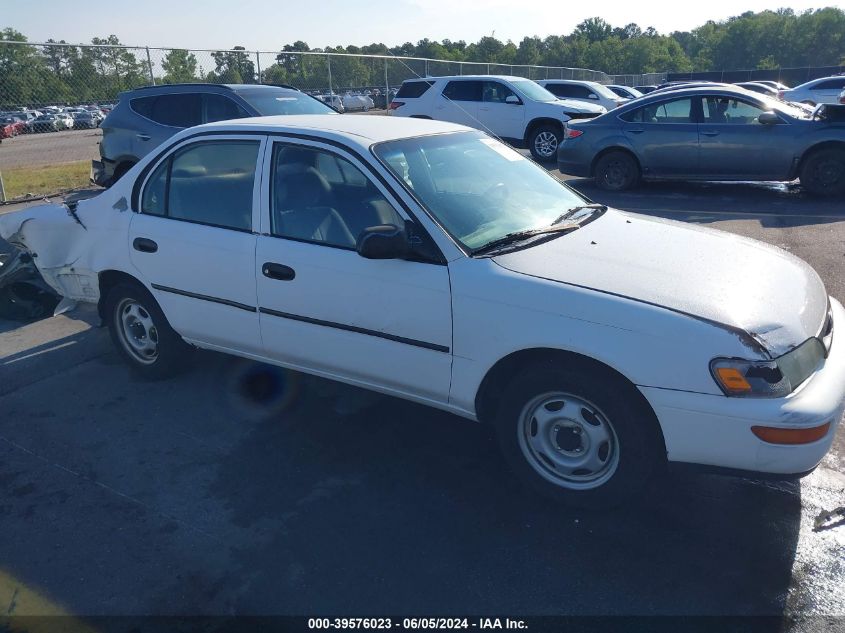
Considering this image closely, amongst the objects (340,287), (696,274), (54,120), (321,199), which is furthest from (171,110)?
(54,120)

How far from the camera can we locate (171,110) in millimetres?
10344

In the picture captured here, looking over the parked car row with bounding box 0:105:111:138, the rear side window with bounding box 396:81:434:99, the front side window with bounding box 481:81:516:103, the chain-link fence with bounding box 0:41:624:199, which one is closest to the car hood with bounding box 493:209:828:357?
the chain-link fence with bounding box 0:41:624:199

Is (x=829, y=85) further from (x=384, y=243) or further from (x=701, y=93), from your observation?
(x=384, y=243)

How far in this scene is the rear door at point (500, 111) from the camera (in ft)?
52.0

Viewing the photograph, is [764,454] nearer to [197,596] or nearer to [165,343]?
[197,596]

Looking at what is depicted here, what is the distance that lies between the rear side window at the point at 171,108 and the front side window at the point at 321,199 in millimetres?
6745

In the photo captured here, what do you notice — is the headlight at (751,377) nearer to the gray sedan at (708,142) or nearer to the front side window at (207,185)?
the front side window at (207,185)

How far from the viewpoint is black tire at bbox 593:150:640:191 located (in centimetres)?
1156

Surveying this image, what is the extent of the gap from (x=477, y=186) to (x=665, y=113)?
27.5ft

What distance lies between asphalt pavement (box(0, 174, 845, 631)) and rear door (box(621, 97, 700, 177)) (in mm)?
7940

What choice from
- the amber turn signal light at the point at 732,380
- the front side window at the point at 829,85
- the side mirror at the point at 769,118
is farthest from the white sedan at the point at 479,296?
the front side window at the point at 829,85

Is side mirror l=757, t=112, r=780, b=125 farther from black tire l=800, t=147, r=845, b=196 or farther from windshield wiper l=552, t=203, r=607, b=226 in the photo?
windshield wiper l=552, t=203, r=607, b=226

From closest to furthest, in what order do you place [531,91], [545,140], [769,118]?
[769,118]
[545,140]
[531,91]

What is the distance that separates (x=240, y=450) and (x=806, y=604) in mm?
2840
